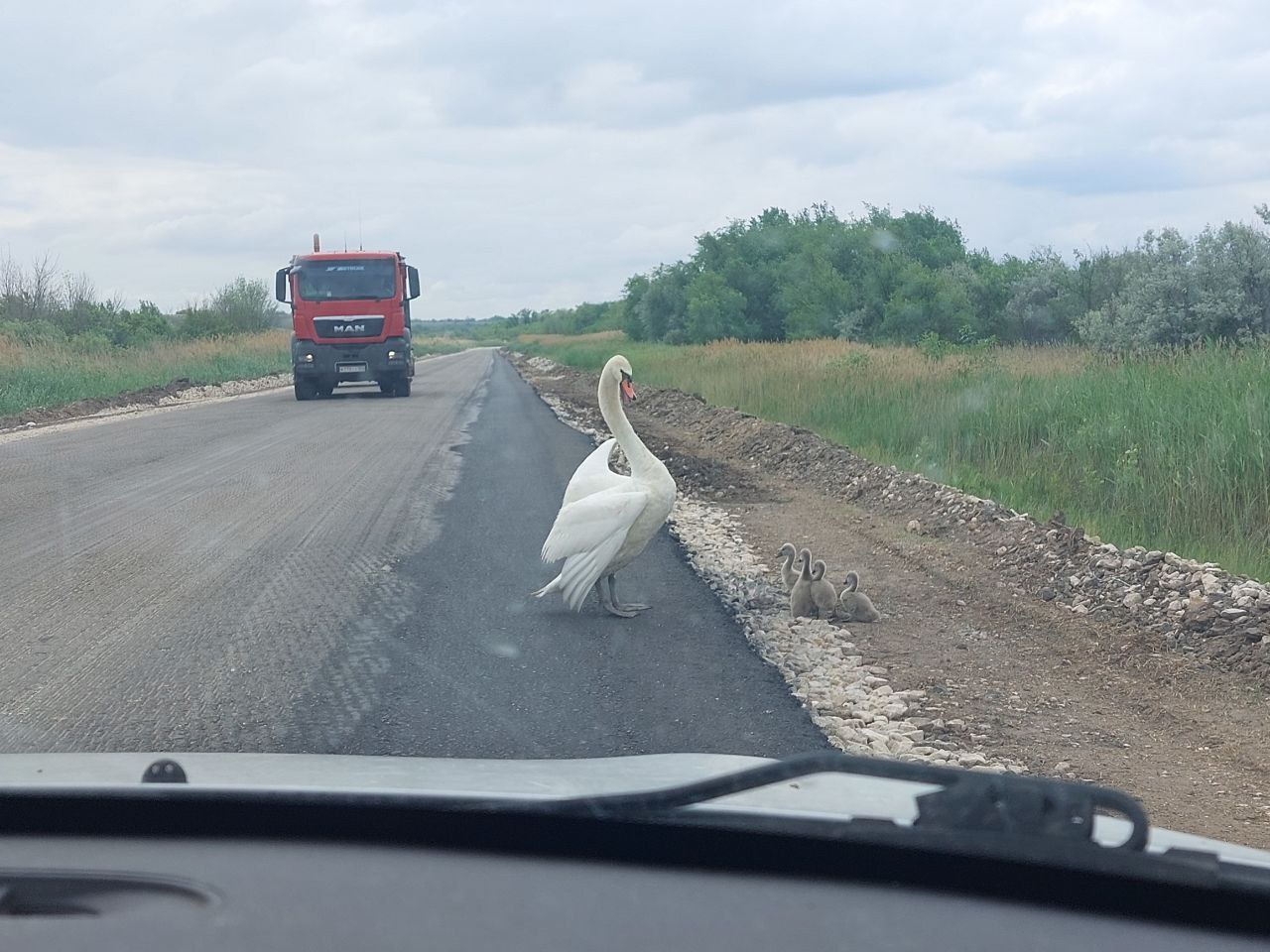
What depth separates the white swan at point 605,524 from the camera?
7.12 m

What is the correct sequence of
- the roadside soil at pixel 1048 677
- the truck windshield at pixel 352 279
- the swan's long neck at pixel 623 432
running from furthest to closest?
1. the truck windshield at pixel 352 279
2. the swan's long neck at pixel 623 432
3. the roadside soil at pixel 1048 677

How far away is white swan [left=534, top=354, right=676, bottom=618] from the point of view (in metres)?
7.12

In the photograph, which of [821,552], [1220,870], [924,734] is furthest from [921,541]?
[1220,870]

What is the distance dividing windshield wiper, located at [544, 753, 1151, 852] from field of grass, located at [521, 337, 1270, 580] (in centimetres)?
658

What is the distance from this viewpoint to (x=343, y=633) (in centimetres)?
686

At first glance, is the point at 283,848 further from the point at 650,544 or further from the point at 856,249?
the point at 856,249

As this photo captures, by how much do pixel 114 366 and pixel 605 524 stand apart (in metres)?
35.0

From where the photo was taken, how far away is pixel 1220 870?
1.88 metres

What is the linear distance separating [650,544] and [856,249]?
42.9 meters

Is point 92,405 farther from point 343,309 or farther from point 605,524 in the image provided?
point 605,524

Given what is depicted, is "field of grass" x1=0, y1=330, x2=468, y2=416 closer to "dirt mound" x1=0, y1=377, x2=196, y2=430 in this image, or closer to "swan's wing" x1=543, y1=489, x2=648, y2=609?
"dirt mound" x1=0, y1=377, x2=196, y2=430

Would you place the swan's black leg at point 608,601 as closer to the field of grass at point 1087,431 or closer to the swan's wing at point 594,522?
the swan's wing at point 594,522

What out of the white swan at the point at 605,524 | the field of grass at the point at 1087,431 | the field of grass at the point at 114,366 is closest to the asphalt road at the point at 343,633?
the white swan at the point at 605,524

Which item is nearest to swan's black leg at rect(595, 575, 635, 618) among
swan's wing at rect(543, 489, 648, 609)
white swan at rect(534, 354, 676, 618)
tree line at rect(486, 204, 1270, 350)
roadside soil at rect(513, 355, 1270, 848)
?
white swan at rect(534, 354, 676, 618)
